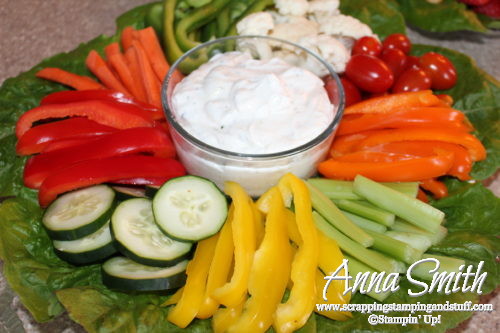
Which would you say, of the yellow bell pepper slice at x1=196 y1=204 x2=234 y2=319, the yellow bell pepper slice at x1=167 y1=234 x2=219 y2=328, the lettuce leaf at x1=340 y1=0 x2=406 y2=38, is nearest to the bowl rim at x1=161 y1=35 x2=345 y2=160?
the yellow bell pepper slice at x1=196 y1=204 x2=234 y2=319

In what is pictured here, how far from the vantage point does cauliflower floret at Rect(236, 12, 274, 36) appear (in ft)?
11.5

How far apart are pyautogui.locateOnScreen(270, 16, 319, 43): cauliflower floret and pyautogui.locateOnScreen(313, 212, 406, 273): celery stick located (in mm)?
1561

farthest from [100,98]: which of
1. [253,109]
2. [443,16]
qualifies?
[443,16]

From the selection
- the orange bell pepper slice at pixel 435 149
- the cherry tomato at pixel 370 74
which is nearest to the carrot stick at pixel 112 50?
the cherry tomato at pixel 370 74

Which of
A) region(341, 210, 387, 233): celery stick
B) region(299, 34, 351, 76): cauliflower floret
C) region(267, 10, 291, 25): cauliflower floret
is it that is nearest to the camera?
region(341, 210, 387, 233): celery stick

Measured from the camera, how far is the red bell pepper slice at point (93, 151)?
2680mm

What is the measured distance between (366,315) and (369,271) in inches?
8.2

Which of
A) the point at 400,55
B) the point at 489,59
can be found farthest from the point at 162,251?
the point at 489,59

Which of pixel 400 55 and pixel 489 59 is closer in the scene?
pixel 400 55

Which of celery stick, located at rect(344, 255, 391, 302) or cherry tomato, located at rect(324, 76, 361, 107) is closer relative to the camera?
Answer: celery stick, located at rect(344, 255, 391, 302)

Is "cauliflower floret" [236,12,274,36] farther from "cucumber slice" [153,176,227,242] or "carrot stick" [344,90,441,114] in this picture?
"cucumber slice" [153,176,227,242]

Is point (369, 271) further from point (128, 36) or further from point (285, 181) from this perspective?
point (128, 36)

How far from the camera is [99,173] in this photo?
257 cm

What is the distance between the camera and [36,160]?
2.77 meters
